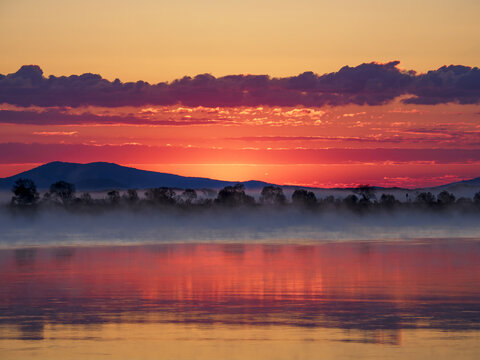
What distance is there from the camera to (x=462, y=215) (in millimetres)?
121750

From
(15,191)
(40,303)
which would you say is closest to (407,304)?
(40,303)

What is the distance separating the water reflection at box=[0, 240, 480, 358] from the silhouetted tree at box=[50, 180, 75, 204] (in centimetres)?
7513

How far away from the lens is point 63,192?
12475cm

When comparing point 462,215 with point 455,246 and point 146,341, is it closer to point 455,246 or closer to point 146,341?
point 455,246

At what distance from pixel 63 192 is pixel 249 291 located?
98958 mm

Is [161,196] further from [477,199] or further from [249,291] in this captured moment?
[249,291]

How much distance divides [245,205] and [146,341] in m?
109

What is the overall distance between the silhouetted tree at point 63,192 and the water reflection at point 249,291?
7513 cm

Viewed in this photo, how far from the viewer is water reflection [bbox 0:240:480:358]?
22984mm

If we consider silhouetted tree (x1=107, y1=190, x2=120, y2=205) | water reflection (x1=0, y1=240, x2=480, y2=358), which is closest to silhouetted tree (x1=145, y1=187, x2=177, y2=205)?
silhouetted tree (x1=107, y1=190, x2=120, y2=205)

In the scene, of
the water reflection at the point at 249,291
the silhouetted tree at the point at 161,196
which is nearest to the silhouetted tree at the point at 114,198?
the silhouetted tree at the point at 161,196

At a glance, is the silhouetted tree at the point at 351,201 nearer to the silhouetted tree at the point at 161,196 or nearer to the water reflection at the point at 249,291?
the silhouetted tree at the point at 161,196

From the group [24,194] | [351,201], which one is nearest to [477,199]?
[351,201]

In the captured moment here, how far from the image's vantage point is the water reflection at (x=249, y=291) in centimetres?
2298
